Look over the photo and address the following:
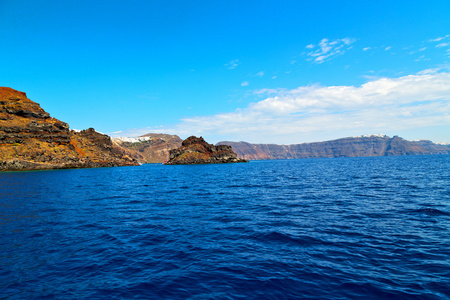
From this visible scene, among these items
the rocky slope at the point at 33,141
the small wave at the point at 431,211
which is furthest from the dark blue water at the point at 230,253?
the rocky slope at the point at 33,141

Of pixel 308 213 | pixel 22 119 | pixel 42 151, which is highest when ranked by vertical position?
→ pixel 22 119

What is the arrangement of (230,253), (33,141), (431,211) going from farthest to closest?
(33,141)
(431,211)
(230,253)

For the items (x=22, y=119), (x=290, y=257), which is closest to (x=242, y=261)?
(x=290, y=257)

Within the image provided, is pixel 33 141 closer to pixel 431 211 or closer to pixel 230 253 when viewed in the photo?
pixel 230 253

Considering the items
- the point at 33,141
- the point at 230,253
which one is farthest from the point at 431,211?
the point at 33,141

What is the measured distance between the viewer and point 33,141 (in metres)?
145

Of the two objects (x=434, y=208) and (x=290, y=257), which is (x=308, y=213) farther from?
(x=434, y=208)

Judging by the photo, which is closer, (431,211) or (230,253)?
(230,253)

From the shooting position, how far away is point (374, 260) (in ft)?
39.5

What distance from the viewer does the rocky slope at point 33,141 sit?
128m

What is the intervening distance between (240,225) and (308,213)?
803 centimetres

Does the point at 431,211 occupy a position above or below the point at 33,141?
below

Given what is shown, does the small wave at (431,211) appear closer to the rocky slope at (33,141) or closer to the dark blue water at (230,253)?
the dark blue water at (230,253)

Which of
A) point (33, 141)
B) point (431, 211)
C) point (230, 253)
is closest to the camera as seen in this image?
point (230, 253)
